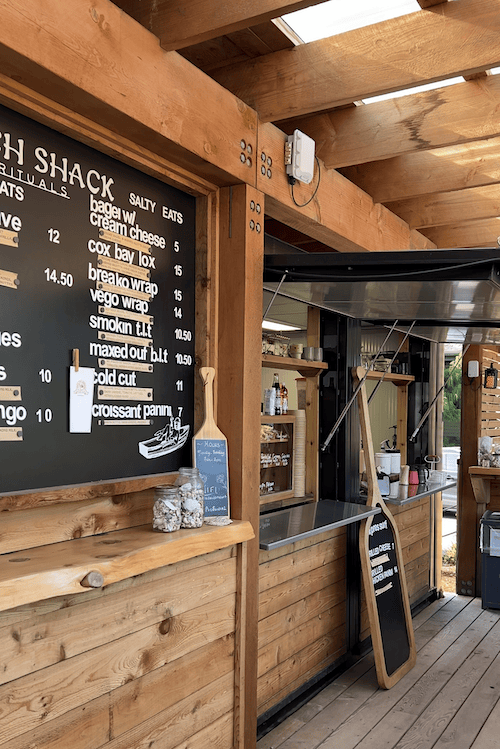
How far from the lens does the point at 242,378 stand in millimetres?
2502

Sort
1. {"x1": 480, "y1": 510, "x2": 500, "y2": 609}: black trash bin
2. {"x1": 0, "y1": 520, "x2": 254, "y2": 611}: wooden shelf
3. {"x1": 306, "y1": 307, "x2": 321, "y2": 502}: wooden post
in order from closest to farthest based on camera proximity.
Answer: {"x1": 0, "y1": 520, "x2": 254, "y2": 611}: wooden shelf, {"x1": 306, "y1": 307, "x2": 321, "y2": 502}: wooden post, {"x1": 480, "y1": 510, "x2": 500, "y2": 609}: black trash bin

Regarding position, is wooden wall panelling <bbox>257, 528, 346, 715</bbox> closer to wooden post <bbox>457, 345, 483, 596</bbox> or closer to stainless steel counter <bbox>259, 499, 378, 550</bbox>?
stainless steel counter <bbox>259, 499, 378, 550</bbox>

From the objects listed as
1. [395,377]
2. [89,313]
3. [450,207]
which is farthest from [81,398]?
[395,377]

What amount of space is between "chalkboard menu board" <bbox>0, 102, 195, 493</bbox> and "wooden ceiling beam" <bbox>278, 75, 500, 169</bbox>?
791 mm

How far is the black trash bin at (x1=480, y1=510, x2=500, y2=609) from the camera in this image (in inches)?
211

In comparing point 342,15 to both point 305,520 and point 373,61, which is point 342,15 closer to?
point 373,61

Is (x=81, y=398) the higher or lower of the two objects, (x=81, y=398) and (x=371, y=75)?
the lower

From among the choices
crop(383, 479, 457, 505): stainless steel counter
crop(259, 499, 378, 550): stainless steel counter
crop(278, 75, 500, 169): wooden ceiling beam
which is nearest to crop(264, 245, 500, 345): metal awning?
crop(278, 75, 500, 169): wooden ceiling beam

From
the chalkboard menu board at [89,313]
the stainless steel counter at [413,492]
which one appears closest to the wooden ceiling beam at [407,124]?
the chalkboard menu board at [89,313]

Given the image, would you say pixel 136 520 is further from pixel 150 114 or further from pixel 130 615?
pixel 150 114

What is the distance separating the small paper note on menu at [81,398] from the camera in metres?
1.96

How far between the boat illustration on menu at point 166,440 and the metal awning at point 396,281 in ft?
2.74

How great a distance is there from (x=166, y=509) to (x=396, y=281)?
54.4 inches

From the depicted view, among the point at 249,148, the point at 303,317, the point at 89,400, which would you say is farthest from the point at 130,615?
the point at 303,317
